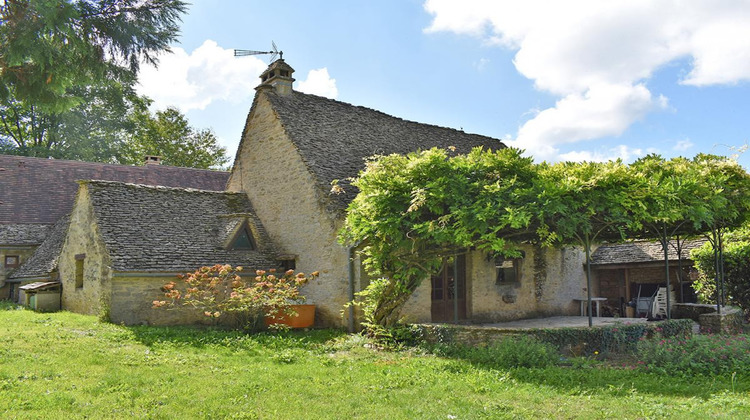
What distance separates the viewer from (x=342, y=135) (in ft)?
59.4

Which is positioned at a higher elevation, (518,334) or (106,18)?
(106,18)

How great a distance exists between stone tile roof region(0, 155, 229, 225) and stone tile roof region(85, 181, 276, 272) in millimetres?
11179

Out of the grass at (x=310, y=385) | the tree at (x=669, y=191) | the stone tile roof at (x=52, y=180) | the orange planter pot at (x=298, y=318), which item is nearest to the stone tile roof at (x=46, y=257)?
the stone tile roof at (x=52, y=180)

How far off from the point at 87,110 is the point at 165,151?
5591mm

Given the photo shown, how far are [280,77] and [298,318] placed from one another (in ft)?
27.5

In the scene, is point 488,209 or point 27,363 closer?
point 27,363

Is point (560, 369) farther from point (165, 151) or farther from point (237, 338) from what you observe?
point (165, 151)

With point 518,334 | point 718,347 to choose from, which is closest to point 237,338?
point 518,334

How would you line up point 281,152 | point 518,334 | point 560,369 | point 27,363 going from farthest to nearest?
point 281,152, point 518,334, point 560,369, point 27,363

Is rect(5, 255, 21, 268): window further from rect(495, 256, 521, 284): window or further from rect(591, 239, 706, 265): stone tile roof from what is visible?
rect(591, 239, 706, 265): stone tile roof

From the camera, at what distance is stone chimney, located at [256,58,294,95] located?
1859cm

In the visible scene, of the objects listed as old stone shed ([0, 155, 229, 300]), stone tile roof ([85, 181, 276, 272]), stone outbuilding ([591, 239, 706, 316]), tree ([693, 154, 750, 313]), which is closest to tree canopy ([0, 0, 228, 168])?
stone tile roof ([85, 181, 276, 272])

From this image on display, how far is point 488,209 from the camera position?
415 inches

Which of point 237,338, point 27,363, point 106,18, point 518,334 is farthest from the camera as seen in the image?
point 237,338
